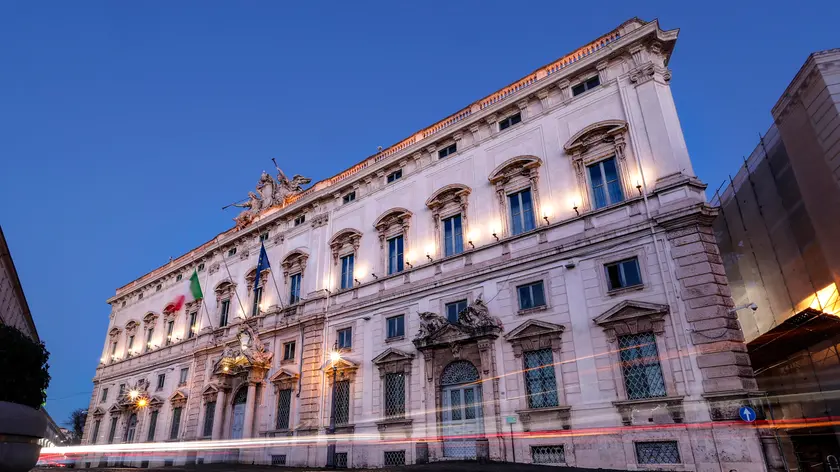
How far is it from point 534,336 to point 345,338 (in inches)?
426

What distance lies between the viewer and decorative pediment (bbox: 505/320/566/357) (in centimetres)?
1820

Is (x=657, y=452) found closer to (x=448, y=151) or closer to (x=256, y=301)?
(x=448, y=151)

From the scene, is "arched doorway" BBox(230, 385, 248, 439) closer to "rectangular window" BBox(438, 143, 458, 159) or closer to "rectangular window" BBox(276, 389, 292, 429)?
"rectangular window" BBox(276, 389, 292, 429)

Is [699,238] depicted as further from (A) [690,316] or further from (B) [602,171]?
(B) [602,171]

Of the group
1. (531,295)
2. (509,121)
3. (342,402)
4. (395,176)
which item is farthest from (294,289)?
(509,121)

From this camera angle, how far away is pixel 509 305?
2000 cm

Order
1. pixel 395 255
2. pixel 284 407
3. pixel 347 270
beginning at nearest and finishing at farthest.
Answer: pixel 395 255, pixel 284 407, pixel 347 270

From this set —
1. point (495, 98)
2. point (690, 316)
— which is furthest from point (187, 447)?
point (690, 316)

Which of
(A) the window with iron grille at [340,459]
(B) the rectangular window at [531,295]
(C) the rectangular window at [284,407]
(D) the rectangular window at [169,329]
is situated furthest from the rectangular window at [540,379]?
(D) the rectangular window at [169,329]

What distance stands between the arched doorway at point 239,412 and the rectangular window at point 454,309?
1500cm

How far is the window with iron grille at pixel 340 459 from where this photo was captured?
23.0 metres

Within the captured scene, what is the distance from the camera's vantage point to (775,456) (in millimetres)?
13570

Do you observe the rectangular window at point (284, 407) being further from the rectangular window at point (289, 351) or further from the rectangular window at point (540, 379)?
the rectangular window at point (540, 379)

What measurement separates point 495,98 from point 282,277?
16940mm
